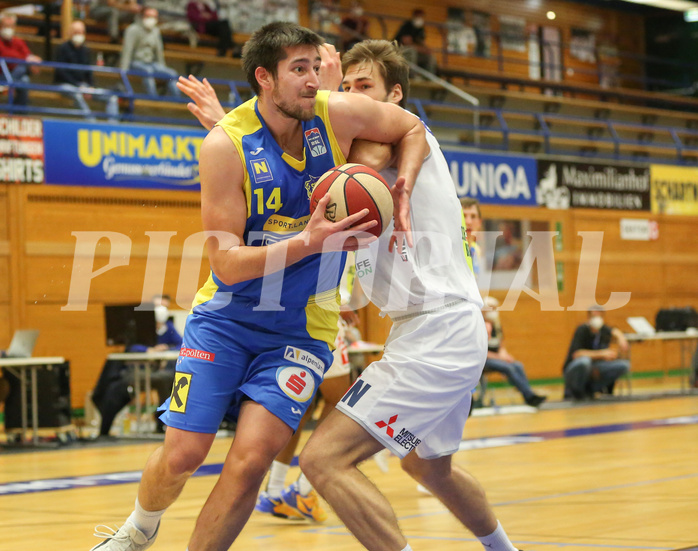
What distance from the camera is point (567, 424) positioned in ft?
37.7

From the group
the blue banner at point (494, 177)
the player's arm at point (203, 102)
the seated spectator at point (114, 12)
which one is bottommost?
the player's arm at point (203, 102)

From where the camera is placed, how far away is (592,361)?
1519 centimetres

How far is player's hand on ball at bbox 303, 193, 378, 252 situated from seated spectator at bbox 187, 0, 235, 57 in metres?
14.3

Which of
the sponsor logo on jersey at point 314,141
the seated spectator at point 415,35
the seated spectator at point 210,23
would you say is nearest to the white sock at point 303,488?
the sponsor logo on jersey at point 314,141

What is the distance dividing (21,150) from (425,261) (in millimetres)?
10046

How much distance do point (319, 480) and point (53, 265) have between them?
10.6 metres

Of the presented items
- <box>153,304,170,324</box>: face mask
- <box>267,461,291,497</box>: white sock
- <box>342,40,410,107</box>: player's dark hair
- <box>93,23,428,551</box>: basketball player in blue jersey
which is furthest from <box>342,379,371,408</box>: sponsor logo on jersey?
<box>153,304,170,324</box>: face mask

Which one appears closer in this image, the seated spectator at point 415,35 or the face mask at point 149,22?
the face mask at point 149,22

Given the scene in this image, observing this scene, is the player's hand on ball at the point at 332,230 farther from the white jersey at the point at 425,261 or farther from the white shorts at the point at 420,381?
the white shorts at the point at 420,381

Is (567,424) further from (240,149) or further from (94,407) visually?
(240,149)

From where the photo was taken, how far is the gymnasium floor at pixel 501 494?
5.04 meters

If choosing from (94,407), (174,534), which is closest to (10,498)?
(174,534)

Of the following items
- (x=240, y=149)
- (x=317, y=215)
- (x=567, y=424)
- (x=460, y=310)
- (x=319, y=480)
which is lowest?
(x=567, y=424)

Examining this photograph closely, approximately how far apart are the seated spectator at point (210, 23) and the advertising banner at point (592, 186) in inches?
236
